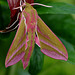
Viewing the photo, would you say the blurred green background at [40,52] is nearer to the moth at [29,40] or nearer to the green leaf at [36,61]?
the green leaf at [36,61]

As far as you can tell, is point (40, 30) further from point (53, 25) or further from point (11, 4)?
point (53, 25)

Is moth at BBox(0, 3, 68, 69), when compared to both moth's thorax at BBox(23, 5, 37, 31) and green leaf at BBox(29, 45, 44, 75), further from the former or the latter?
green leaf at BBox(29, 45, 44, 75)

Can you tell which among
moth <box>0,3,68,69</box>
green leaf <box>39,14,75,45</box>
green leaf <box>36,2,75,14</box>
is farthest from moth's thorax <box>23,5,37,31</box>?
green leaf <box>39,14,75,45</box>

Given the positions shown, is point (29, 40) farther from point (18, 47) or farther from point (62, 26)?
point (62, 26)

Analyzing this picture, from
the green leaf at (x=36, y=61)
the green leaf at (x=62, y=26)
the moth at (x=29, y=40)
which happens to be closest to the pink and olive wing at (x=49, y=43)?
the moth at (x=29, y=40)

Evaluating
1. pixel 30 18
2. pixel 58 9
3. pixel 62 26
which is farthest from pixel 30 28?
pixel 62 26

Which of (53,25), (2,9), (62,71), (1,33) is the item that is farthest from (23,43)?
(62,71)

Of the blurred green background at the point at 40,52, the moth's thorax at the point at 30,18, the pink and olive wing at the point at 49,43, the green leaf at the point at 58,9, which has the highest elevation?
the moth's thorax at the point at 30,18
